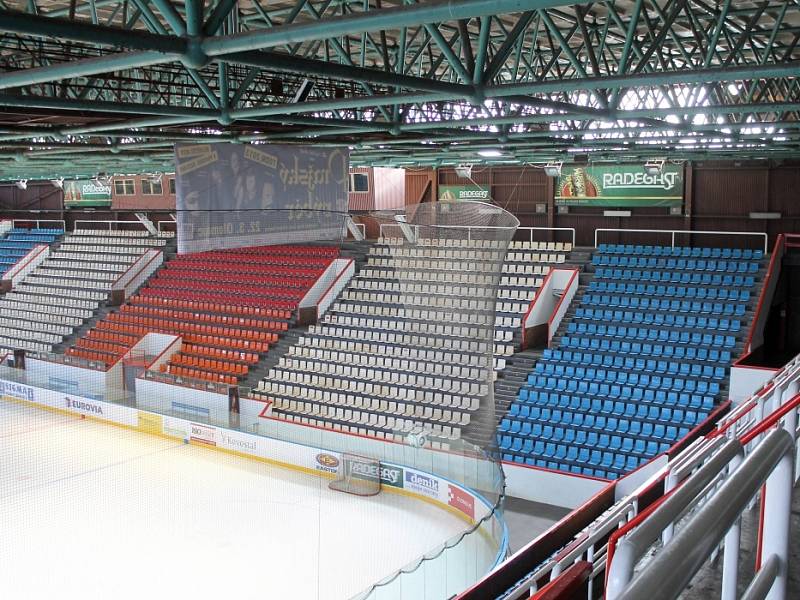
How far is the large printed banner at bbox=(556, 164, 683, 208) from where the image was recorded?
86.1 ft

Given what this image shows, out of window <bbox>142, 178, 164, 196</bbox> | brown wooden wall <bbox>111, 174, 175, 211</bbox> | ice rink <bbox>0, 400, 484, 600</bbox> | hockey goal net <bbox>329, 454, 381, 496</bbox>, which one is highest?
window <bbox>142, 178, 164, 196</bbox>

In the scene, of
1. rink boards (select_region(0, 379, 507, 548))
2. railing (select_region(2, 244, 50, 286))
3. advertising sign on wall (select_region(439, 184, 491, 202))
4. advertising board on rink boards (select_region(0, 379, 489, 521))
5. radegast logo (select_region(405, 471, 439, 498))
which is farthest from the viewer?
railing (select_region(2, 244, 50, 286))

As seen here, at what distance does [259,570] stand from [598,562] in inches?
376

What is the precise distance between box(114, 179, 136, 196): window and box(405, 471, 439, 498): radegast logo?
2258cm

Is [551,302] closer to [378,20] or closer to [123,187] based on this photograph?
[378,20]

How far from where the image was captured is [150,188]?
110 ft

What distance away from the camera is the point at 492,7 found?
159 inches

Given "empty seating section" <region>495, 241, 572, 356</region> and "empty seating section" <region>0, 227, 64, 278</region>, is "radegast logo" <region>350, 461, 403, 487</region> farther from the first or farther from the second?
"empty seating section" <region>0, 227, 64, 278</region>

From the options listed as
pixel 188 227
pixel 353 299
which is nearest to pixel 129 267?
pixel 353 299

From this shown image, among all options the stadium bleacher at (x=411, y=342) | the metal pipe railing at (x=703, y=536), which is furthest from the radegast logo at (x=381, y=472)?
the metal pipe railing at (x=703, y=536)

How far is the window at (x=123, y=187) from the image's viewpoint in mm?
33781

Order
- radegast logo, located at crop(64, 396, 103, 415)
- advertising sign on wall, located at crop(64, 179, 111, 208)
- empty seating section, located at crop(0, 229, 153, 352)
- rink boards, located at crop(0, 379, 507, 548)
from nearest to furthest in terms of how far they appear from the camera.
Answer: rink boards, located at crop(0, 379, 507, 548), radegast logo, located at crop(64, 396, 103, 415), empty seating section, located at crop(0, 229, 153, 352), advertising sign on wall, located at crop(64, 179, 111, 208)

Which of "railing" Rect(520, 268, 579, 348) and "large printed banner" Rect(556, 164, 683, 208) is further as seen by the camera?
"large printed banner" Rect(556, 164, 683, 208)

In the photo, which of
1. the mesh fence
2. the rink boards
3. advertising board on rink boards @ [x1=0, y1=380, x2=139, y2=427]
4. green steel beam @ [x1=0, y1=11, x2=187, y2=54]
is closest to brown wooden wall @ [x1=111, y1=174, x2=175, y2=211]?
the mesh fence
